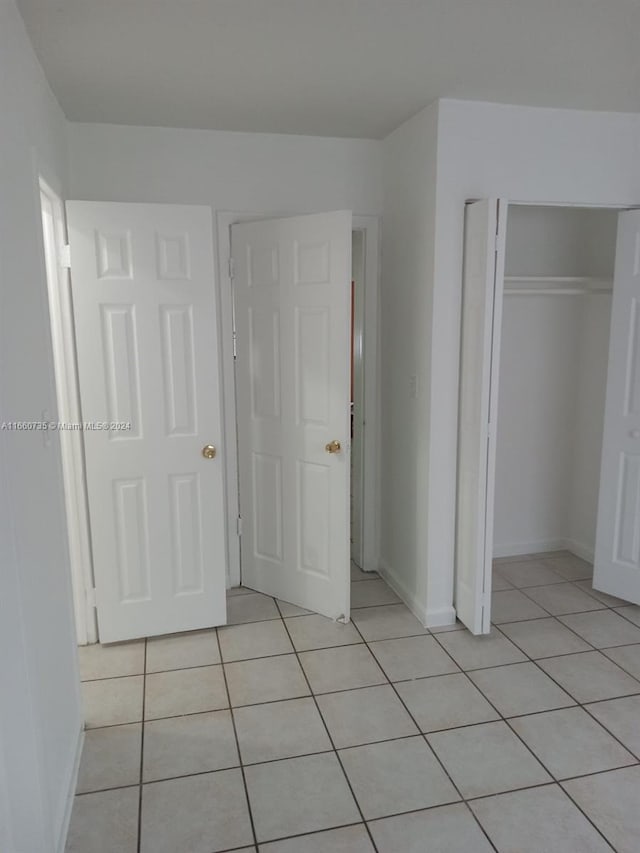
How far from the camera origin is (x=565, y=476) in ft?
13.7

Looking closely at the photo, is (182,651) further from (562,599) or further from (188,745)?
(562,599)

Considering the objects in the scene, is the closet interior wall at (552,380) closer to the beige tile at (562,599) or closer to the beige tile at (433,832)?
the beige tile at (562,599)

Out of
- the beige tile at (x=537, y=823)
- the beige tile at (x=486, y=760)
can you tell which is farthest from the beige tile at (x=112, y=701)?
the beige tile at (x=537, y=823)

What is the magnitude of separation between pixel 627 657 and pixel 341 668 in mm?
1331

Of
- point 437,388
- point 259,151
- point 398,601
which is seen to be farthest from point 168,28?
point 398,601

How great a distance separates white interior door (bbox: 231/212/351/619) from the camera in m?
3.10

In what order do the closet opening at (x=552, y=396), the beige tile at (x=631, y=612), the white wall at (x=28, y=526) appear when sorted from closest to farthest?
the white wall at (x=28, y=526) → the beige tile at (x=631, y=612) → the closet opening at (x=552, y=396)

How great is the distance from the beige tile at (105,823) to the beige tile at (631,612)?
2537mm

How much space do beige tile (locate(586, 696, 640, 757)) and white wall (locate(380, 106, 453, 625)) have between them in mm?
851

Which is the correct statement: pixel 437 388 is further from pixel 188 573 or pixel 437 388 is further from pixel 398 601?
pixel 188 573

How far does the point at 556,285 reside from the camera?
3.88m

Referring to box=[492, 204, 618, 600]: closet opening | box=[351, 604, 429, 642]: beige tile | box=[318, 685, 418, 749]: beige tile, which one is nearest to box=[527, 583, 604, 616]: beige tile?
box=[492, 204, 618, 600]: closet opening

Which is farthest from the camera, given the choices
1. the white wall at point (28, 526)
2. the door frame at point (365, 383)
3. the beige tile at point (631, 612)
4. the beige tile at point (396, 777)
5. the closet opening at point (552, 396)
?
the closet opening at point (552, 396)

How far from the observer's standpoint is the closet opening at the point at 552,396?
12.5 feet
